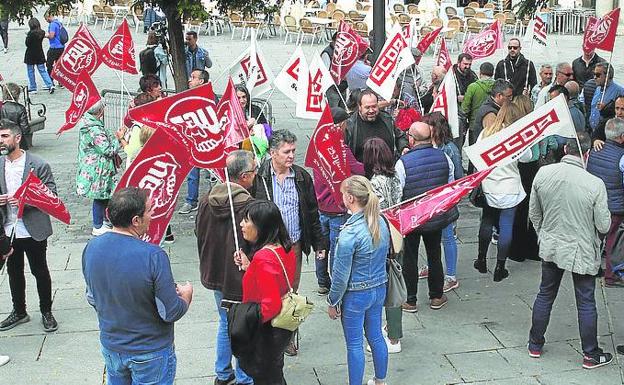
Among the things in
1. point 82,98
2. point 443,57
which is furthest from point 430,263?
point 443,57

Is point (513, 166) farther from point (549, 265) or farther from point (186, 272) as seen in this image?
point (186, 272)

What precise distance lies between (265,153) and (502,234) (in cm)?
240

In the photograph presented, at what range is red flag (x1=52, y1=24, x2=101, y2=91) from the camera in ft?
34.3

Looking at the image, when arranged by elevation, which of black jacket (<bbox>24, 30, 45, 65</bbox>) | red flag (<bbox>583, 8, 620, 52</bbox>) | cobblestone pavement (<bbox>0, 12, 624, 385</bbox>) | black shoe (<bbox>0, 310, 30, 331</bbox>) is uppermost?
red flag (<bbox>583, 8, 620, 52</bbox>)

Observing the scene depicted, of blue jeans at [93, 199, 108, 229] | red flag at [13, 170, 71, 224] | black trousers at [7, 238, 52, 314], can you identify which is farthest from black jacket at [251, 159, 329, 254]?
blue jeans at [93, 199, 108, 229]

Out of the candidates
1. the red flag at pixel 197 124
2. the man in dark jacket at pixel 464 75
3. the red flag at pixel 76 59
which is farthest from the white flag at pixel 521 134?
the red flag at pixel 76 59

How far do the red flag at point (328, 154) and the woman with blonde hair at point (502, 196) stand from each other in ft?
4.87

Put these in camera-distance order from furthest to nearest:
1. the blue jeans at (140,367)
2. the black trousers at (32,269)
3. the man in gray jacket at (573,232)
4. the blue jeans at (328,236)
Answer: the blue jeans at (328,236) < the black trousers at (32,269) < the man in gray jacket at (573,232) < the blue jeans at (140,367)

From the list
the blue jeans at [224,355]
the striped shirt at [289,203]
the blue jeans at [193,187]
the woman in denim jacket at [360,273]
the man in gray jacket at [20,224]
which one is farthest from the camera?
the blue jeans at [193,187]

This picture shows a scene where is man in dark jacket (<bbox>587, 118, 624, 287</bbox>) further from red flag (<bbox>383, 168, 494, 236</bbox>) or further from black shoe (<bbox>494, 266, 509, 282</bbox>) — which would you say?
red flag (<bbox>383, 168, 494, 236</bbox>)

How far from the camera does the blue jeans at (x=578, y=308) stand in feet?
20.9

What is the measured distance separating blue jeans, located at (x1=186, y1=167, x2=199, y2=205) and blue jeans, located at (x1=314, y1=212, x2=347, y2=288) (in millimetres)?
2969

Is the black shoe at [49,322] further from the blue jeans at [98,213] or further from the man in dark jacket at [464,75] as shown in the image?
the man in dark jacket at [464,75]

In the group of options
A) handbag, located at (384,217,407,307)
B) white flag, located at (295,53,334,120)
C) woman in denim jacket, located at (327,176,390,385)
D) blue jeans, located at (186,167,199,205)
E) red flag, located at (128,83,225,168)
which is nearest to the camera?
woman in denim jacket, located at (327,176,390,385)
